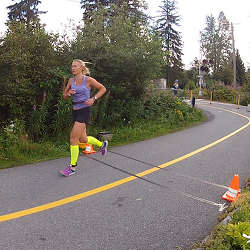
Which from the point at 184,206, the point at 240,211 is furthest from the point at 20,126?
the point at 240,211

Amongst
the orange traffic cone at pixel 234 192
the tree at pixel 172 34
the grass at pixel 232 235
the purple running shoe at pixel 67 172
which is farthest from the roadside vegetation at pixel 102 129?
the tree at pixel 172 34

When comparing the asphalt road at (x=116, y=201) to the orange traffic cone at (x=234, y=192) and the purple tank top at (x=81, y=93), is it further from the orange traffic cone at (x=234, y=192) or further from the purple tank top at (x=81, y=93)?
the purple tank top at (x=81, y=93)

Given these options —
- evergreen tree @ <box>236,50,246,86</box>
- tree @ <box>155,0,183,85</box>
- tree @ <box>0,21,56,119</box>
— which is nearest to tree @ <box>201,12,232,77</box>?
evergreen tree @ <box>236,50,246,86</box>

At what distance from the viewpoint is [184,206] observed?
419 centimetres

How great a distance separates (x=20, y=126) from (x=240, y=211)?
5.10 meters

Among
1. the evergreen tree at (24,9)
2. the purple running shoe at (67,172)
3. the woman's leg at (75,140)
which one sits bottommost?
the purple running shoe at (67,172)

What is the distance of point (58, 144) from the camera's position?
7.41 m

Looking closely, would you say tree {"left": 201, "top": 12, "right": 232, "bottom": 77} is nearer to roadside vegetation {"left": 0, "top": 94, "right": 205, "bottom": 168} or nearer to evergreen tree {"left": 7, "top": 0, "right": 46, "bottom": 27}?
evergreen tree {"left": 7, "top": 0, "right": 46, "bottom": 27}

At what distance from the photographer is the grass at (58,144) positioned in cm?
603

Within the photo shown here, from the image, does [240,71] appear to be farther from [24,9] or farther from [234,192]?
[234,192]

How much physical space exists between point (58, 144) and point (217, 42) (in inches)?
2506

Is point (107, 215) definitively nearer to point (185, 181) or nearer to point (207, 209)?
point (207, 209)

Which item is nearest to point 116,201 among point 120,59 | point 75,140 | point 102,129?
point 75,140

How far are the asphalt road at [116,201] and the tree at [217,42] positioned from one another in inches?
2389
